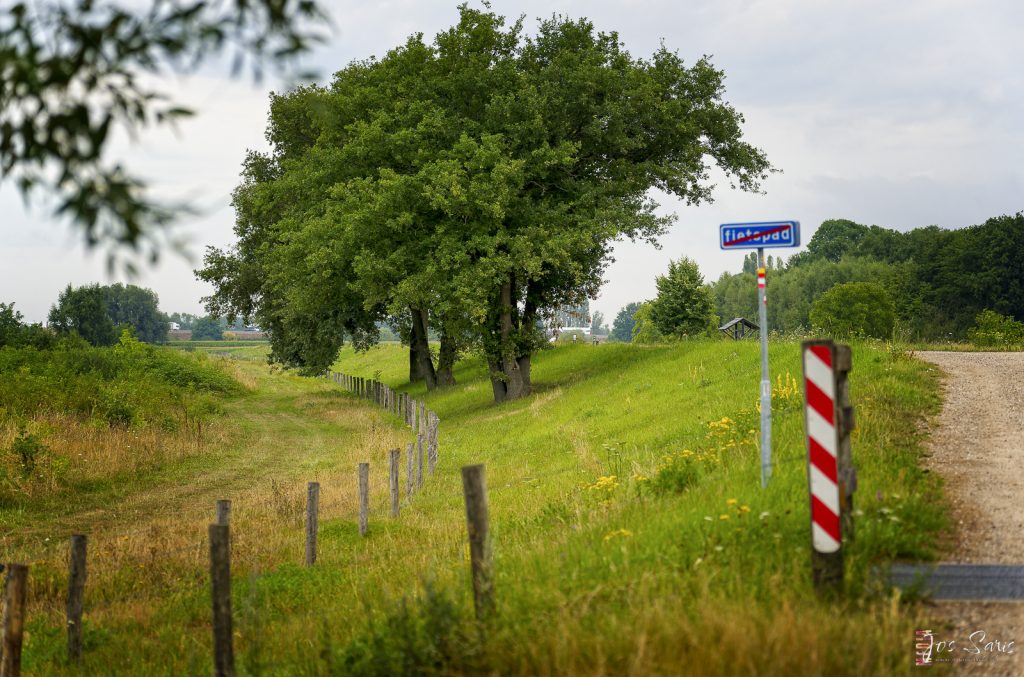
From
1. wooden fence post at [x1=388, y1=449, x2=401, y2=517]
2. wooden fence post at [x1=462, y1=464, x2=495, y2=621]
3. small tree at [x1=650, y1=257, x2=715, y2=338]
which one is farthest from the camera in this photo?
small tree at [x1=650, y1=257, x2=715, y2=338]

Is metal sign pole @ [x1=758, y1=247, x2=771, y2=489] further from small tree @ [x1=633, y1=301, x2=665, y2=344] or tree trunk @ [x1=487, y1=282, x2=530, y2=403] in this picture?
small tree @ [x1=633, y1=301, x2=665, y2=344]

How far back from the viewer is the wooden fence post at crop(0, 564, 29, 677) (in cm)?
829

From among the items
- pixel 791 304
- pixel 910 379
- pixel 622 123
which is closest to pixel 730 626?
pixel 910 379

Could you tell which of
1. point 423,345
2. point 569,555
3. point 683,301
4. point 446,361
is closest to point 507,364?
point 446,361

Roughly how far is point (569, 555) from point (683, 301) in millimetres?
65905

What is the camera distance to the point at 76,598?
9680 mm

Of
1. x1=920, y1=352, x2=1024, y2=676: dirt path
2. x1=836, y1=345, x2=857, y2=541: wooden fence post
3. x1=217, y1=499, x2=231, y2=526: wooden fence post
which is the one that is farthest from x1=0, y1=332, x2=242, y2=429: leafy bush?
x1=836, y1=345, x2=857, y2=541: wooden fence post

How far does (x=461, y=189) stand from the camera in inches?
1156

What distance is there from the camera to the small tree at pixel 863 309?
8906cm

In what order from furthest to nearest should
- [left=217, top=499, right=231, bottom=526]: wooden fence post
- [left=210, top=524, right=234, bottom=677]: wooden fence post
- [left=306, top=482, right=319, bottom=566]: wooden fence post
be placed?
[left=306, top=482, right=319, bottom=566]: wooden fence post, [left=217, top=499, right=231, bottom=526]: wooden fence post, [left=210, top=524, right=234, bottom=677]: wooden fence post

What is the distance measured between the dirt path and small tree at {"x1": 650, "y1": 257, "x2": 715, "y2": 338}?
51.3 m

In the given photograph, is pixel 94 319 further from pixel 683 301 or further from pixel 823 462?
pixel 823 462

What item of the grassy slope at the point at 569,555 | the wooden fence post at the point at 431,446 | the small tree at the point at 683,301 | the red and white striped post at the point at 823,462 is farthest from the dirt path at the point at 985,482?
the small tree at the point at 683,301

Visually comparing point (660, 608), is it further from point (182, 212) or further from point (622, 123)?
point (622, 123)
